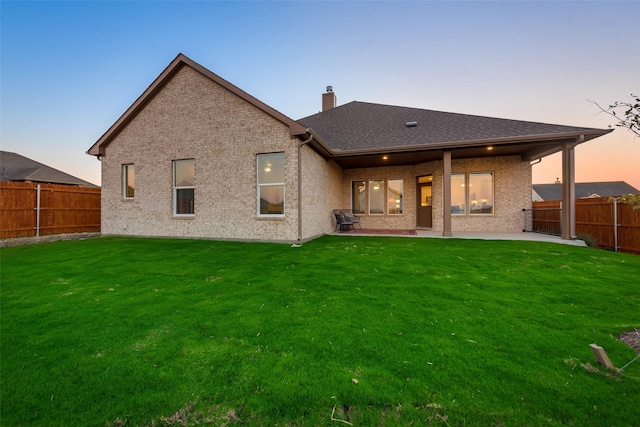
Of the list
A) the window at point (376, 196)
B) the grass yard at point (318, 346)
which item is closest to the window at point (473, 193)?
the window at point (376, 196)

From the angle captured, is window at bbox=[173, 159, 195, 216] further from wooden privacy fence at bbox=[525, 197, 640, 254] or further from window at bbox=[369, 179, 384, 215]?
wooden privacy fence at bbox=[525, 197, 640, 254]

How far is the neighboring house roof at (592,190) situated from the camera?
29797mm

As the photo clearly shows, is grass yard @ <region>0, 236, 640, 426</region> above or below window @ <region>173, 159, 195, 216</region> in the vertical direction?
below

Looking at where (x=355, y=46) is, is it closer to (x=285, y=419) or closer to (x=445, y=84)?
(x=445, y=84)

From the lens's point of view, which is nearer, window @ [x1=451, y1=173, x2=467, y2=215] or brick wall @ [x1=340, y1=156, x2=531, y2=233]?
brick wall @ [x1=340, y1=156, x2=531, y2=233]

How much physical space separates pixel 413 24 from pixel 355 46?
306 cm

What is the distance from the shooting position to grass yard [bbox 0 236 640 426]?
167cm

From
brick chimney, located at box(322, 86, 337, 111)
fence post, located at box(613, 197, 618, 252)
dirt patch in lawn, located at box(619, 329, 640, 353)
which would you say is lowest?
dirt patch in lawn, located at box(619, 329, 640, 353)

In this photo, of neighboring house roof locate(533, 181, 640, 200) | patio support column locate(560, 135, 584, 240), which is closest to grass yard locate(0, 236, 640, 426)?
patio support column locate(560, 135, 584, 240)

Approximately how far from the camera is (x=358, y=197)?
13.2 m

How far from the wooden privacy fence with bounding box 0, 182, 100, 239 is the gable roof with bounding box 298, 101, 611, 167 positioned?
11072 mm

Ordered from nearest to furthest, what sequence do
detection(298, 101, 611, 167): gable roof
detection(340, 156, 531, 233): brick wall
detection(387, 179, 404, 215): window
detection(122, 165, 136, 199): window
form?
detection(298, 101, 611, 167): gable roof, detection(122, 165, 136, 199): window, detection(340, 156, 531, 233): brick wall, detection(387, 179, 404, 215): window

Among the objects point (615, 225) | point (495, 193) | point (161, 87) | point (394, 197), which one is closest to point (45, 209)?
point (161, 87)

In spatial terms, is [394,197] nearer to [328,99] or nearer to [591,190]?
[328,99]
